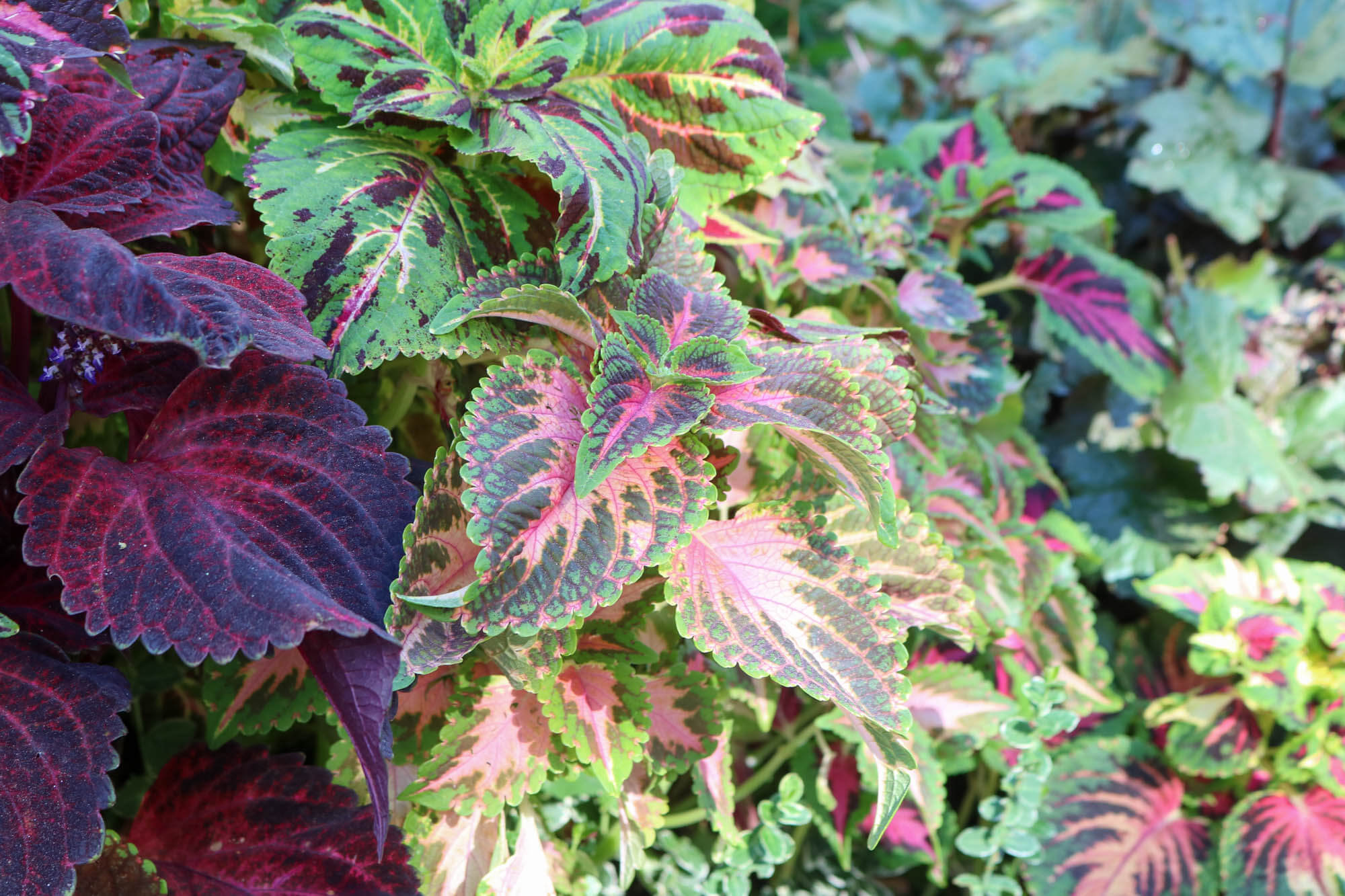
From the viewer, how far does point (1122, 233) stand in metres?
1.81

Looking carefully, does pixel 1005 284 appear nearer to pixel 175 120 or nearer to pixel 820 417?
pixel 820 417

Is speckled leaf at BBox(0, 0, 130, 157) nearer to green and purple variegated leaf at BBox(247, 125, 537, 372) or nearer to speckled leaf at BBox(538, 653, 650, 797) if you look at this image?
green and purple variegated leaf at BBox(247, 125, 537, 372)

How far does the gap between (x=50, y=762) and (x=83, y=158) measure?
345 millimetres

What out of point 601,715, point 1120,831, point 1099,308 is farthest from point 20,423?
point 1099,308

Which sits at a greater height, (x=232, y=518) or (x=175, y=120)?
(x=175, y=120)

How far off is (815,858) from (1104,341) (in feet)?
2.35

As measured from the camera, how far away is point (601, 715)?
655 mm

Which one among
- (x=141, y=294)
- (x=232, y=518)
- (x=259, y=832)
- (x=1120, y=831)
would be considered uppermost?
(x=141, y=294)

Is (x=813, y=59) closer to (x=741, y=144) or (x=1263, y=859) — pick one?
(x=741, y=144)

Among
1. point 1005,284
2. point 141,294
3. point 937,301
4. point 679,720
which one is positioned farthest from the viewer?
point 1005,284

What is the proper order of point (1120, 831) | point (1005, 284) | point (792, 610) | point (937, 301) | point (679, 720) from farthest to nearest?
1. point (1005, 284)
2. point (1120, 831)
3. point (937, 301)
4. point (679, 720)
5. point (792, 610)

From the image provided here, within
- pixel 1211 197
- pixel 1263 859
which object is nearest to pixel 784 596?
pixel 1263 859

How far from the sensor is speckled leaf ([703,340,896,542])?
553mm

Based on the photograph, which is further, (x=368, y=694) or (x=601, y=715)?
(x=601, y=715)
